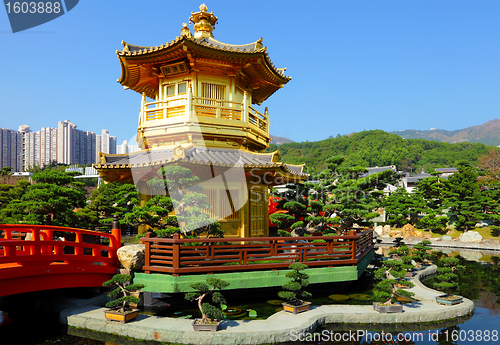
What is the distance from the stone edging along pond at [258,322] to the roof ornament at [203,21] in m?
12.8

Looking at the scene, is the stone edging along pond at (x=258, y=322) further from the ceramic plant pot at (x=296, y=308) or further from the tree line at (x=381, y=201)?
the tree line at (x=381, y=201)

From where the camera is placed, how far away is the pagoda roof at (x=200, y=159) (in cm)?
1102

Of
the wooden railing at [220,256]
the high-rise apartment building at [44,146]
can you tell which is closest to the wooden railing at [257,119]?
the wooden railing at [220,256]

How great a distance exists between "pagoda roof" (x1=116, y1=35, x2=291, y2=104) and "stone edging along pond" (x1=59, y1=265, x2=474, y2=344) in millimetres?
9272

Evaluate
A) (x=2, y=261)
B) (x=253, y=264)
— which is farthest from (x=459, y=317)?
(x=2, y=261)

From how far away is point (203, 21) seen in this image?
15.8 metres

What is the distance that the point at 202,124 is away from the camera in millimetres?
12867

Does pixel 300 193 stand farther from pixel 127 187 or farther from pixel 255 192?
pixel 127 187

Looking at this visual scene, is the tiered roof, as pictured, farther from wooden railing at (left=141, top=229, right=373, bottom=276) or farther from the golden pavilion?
wooden railing at (left=141, top=229, right=373, bottom=276)

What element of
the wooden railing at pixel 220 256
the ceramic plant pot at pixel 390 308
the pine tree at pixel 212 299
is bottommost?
the ceramic plant pot at pixel 390 308

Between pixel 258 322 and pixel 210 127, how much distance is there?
7.64m

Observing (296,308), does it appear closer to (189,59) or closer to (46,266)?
(46,266)

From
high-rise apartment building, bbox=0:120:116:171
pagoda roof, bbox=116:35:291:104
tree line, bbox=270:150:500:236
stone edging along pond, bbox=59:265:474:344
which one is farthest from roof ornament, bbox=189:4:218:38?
high-rise apartment building, bbox=0:120:116:171

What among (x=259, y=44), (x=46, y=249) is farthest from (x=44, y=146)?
(x=46, y=249)
